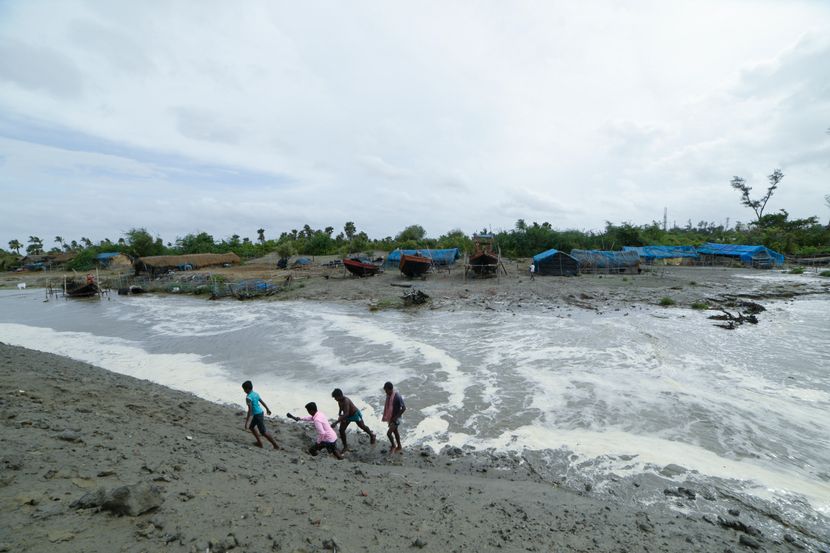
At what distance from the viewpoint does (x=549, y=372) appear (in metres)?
11.2

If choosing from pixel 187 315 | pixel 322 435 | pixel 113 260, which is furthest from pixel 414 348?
pixel 113 260

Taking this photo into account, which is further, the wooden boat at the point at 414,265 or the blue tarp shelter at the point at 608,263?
the blue tarp shelter at the point at 608,263

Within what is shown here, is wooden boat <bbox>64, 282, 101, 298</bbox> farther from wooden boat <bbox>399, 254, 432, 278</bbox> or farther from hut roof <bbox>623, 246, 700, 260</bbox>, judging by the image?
hut roof <bbox>623, 246, 700, 260</bbox>

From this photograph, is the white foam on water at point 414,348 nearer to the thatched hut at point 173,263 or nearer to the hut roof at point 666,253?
the thatched hut at point 173,263

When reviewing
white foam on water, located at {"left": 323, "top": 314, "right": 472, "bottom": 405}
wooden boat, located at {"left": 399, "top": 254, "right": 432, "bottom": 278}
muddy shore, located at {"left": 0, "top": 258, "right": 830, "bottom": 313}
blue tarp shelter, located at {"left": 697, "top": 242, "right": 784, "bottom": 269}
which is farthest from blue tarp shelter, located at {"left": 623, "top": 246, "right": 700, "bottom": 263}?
white foam on water, located at {"left": 323, "top": 314, "right": 472, "bottom": 405}

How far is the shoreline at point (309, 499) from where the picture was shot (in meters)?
3.22

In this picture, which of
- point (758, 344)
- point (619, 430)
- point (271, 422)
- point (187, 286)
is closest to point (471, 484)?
point (619, 430)

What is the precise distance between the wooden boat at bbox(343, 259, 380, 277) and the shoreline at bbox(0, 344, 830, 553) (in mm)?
26886

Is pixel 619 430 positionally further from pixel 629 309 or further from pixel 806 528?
pixel 629 309

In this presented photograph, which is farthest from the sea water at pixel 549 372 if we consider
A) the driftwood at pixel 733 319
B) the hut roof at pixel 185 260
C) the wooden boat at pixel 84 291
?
the hut roof at pixel 185 260

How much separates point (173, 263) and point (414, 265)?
28.2 meters

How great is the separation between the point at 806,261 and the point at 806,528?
165 ft

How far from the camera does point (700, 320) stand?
56.8 ft

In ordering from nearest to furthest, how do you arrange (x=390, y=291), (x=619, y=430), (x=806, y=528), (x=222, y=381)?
(x=806, y=528) → (x=619, y=430) → (x=222, y=381) → (x=390, y=291)
